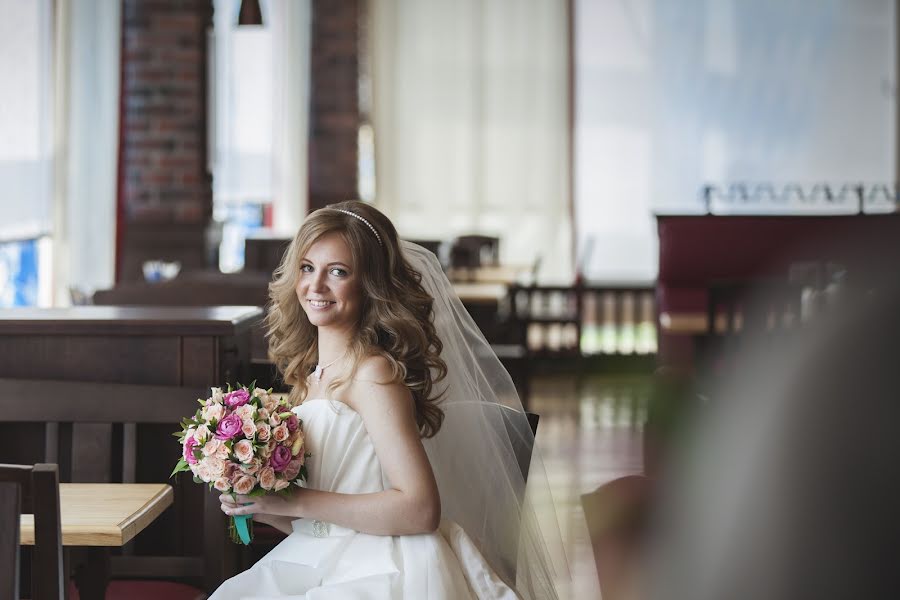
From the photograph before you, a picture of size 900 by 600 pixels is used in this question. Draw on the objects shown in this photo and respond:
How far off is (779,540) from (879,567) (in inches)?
4.8

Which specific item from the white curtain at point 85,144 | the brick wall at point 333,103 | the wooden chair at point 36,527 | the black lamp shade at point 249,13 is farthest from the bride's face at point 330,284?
the brick wall at point 333,103

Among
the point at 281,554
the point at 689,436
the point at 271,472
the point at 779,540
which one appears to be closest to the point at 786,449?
the point at 779,540

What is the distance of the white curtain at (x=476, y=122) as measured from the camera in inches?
414

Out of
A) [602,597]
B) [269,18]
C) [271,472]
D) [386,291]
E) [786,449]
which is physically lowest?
[602,597]

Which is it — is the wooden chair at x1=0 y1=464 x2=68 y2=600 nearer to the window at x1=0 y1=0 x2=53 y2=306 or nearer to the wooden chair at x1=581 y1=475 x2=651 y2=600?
the wooden chair at x1=581 y1=475 x2=651 y2=600

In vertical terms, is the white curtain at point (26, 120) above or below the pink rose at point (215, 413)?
above

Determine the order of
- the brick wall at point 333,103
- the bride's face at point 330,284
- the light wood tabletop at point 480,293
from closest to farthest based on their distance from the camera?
the bride's face at point 330,284
the light wood tabletop at point 480,293
the brick wall at point 333,103

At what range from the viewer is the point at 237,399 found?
2064 mm

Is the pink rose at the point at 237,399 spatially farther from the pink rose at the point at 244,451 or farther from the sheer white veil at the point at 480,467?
the sheer white veil at the point at 480,467

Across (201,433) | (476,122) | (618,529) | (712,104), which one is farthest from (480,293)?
(712,104)

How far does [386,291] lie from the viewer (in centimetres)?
226

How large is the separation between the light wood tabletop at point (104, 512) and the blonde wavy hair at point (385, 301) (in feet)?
1.47

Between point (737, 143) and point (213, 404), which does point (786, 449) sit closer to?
point (213, 404)

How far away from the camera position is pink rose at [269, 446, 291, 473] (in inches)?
80.3
